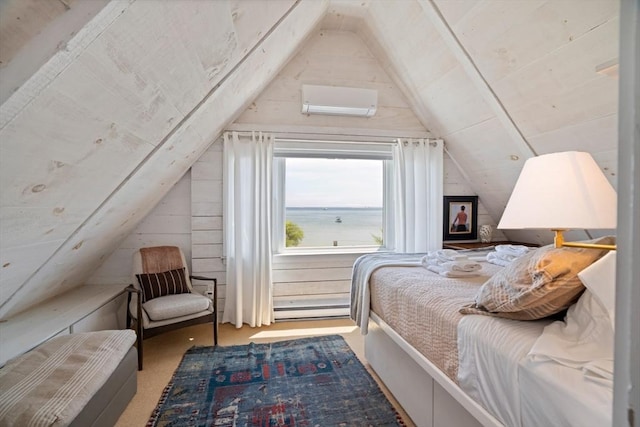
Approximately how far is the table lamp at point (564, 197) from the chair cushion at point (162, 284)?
2.48 metres

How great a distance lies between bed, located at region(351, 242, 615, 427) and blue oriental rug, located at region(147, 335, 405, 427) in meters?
0.32

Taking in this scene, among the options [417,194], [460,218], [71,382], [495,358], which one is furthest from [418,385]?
[460,218]

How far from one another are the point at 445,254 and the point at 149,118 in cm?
187

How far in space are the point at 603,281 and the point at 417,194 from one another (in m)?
2.68

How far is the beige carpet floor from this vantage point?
1.91 m

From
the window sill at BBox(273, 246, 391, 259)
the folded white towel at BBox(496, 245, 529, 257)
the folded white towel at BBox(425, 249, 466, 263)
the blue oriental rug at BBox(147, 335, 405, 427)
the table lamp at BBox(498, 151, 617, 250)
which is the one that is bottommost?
the blue oriental rug at BBox(147, 335, 405, 427)

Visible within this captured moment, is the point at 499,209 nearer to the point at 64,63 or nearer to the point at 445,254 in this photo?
the point at 445,254

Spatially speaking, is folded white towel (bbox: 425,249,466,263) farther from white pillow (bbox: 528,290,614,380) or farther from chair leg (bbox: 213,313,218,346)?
chair leg (bbox: 213,313,218,346)

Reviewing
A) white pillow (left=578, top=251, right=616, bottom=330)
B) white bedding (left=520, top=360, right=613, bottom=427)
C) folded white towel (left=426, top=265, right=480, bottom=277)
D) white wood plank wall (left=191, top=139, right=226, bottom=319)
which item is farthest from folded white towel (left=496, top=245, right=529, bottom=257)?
white wood plank wall (left=191, top=139, right=226, bottom=319)

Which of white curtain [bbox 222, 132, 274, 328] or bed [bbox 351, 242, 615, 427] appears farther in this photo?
white curtain [bbox 222, 132, 274, 328]

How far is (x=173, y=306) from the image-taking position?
2.50 metres

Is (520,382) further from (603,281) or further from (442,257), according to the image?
(442,257)

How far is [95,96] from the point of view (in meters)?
1.02

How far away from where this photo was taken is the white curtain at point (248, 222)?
126 inches
